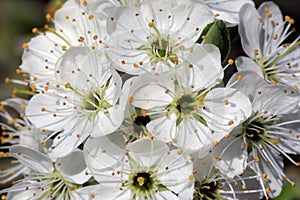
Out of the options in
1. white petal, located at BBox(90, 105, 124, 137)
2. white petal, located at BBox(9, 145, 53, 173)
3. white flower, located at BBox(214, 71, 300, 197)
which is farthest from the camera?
white petal, located at BBox(9, 145, 53, 173)

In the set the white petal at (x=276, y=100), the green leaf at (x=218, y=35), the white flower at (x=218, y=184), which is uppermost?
the green leaf at (x=218, y=35)

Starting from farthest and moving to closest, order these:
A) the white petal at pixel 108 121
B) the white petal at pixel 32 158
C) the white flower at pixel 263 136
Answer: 1. the white petal at pixel 32 158
2. the white flower at pixel 263 136
3. the white petal at pixel 108 121

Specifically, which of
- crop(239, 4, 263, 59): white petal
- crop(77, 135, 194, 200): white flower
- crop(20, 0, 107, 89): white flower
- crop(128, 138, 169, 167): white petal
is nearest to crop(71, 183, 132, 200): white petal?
crop(77, 135, 194, 200): white flower

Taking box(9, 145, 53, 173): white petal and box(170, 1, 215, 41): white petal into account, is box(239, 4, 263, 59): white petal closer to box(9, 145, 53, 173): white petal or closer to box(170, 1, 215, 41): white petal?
box(170, 1, 215, 41): white petal

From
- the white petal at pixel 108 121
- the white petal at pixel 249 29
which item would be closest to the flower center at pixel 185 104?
the white petal at pixel 108 121

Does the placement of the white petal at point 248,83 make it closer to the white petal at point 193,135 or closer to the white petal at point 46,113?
the white petal at point 193,135

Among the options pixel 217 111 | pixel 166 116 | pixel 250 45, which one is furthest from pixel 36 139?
pixel 250 45

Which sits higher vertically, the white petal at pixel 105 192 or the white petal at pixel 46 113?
the white petal at pixel 46 113

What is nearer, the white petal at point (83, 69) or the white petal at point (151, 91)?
the white petal at point (151, 91)

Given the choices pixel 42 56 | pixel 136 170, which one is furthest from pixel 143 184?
pixel 42 56
